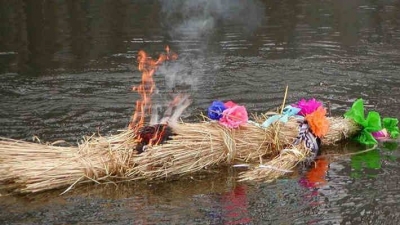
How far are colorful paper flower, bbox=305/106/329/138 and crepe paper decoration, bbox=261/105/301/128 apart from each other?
0.66 feet

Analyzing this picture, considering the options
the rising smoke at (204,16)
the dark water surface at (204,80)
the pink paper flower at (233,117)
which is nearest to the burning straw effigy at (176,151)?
the pink paper flower at (233,117)

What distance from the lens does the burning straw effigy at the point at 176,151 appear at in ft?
18.6

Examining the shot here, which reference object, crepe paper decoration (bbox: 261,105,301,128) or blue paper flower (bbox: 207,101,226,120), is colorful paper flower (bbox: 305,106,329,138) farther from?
blue paper flower (bbox: 207,101,226,120)

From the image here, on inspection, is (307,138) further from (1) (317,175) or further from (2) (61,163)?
(2) (61,163)

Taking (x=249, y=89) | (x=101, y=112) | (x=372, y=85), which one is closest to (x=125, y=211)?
(x=101, y=112)

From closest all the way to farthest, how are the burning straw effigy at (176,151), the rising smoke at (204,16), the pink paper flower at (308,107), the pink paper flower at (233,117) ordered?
the burning straw effigy at (176,151)
the pink paper flower at (233,117)
the pink paper flower at (308,107)
the rising smoke at (204,16)

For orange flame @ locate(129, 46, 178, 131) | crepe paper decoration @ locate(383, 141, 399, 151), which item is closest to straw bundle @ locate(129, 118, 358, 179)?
orange flame @ locate(129, 46, 178, 131)

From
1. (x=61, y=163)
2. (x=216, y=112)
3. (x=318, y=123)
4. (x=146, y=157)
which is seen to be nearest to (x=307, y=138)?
(x=318, y=123)

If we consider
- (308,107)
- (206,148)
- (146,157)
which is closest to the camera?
(146,157)

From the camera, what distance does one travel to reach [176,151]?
5922 mm

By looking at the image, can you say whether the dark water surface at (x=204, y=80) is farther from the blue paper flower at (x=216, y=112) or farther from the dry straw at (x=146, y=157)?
the blue paper flower at (x=216, y=112)

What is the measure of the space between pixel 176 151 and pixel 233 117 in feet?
2.35

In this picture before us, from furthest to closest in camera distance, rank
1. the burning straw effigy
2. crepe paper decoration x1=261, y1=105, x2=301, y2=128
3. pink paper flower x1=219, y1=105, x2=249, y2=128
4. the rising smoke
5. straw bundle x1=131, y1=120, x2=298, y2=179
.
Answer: the rising smoke
crepe paper decoration x1=261, y1=105, x2=301, y2=128
pink paper flower x1=219, y1=105, x2=249, y2=128
straw bundle x1=131, y1=120, x2=298, y2=179
the burning straw effigy

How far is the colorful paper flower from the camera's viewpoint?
659 centimetres
